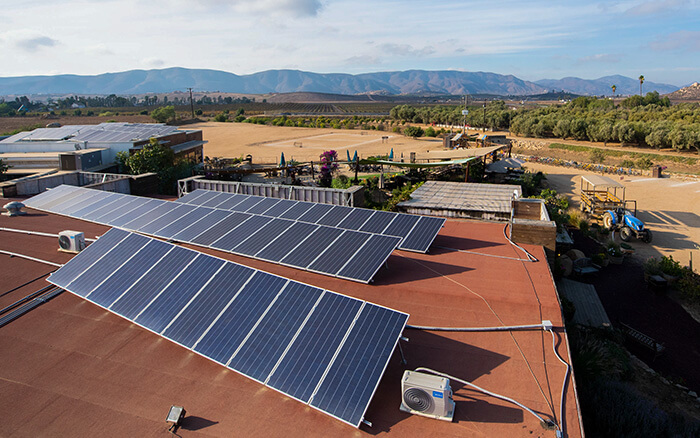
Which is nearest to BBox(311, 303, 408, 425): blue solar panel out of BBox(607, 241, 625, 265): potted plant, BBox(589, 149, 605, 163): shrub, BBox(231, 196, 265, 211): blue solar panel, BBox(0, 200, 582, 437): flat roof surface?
BBox(0, 200, 582, 437): flat roof surface

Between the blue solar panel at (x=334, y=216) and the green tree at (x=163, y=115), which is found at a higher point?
the green tree at (x=163, y=115)

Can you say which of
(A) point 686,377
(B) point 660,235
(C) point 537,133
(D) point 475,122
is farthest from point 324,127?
(A) point 686,377

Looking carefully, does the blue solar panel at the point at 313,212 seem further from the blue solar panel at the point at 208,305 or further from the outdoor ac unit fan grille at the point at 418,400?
the outdoor ac unit fan grille at the point at 418,400

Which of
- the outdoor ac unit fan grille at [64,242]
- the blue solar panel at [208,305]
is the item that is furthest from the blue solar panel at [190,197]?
the blue solar panel at [208,305]

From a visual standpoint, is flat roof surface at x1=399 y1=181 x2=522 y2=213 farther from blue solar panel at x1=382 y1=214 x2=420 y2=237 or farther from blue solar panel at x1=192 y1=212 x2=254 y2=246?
blue solar panel at x1=192 y1=212 x2=254 y2=246

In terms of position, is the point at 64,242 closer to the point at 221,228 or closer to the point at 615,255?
the point at 221,228
